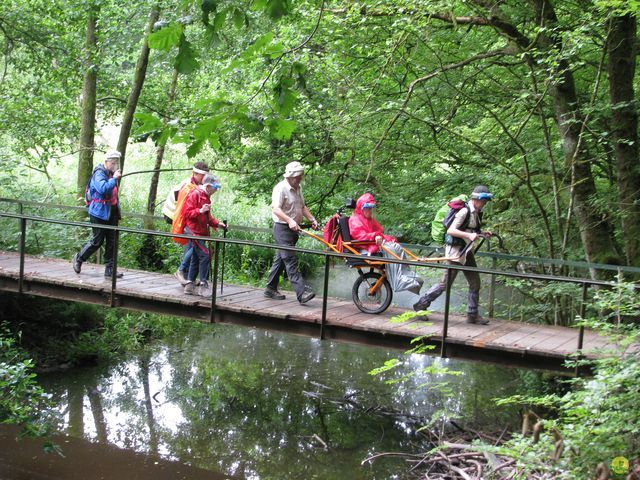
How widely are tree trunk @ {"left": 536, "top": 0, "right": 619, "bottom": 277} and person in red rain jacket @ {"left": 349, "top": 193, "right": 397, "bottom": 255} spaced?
292 centimetres

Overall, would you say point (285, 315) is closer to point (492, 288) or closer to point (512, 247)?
point (492, 288)

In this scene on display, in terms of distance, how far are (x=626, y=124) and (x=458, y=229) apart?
9.65 ft

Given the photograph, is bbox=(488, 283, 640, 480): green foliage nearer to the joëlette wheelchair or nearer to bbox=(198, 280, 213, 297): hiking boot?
the joëlette wheelchair

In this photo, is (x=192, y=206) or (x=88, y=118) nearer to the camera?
(x=192, y=206)

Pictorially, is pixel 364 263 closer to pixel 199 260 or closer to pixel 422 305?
pixel 422 305

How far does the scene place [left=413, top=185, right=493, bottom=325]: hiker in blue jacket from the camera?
284 inches

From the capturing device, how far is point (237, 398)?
32.8ft

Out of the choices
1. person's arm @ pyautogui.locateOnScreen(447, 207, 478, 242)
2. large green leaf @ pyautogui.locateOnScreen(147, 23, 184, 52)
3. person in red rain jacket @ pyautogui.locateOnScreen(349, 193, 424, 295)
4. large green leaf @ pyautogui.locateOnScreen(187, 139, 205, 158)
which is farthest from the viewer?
person in red rain jacket @ pyautogui.locateOnScreen(349, 193, 424, 295)

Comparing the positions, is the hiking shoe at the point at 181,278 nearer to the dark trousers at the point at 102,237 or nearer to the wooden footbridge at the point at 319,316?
the wooden footbridge at the point at 319,316

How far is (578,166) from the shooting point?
29.6 feet

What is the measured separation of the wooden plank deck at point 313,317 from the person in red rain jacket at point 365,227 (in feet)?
2.71

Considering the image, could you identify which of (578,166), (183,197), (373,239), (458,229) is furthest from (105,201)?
(578,166)

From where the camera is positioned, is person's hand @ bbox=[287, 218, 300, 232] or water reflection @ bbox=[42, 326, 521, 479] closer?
person's hand @ bbox=[287, 218, 300, 232]

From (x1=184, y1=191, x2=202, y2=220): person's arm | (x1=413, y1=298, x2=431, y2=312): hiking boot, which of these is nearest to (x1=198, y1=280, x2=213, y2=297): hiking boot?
(x1=184, y1=191, x2=202, y2=220): person's arm
